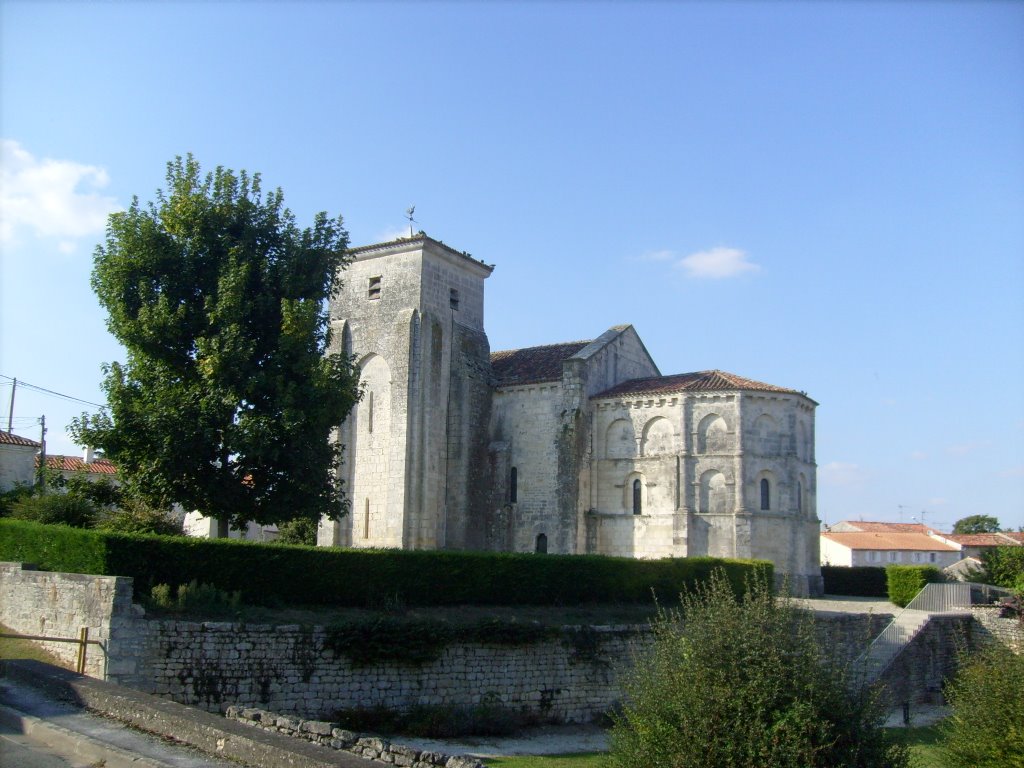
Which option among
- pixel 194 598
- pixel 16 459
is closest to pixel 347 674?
pixel 194 598

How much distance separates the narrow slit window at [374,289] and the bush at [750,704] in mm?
25443

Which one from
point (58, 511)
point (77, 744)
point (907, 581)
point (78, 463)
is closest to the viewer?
point (77, 744)

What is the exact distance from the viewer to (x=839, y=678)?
1165cm

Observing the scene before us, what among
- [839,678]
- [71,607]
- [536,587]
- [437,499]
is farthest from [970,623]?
[71,607]

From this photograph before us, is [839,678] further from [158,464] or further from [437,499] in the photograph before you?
[437,499]

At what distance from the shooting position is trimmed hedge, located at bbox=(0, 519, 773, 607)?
18.5 metres

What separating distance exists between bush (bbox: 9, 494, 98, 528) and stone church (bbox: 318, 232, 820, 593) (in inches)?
383

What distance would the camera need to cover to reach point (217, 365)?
22.1m

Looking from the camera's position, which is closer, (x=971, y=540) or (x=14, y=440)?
(x=14, y=440)

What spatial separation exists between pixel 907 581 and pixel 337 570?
78.2 feet

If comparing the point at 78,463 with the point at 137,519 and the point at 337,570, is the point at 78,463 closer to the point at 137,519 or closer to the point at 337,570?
the point at 137,519

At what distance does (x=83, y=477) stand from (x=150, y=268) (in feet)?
27.5

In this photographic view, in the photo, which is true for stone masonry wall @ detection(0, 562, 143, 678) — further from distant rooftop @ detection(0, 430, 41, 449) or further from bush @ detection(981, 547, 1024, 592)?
bush @ detection(981, 547, 1024, 592)

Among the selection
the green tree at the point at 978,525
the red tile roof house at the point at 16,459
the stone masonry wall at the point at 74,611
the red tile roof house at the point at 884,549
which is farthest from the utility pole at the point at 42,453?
the green tree at the point at 978,525
